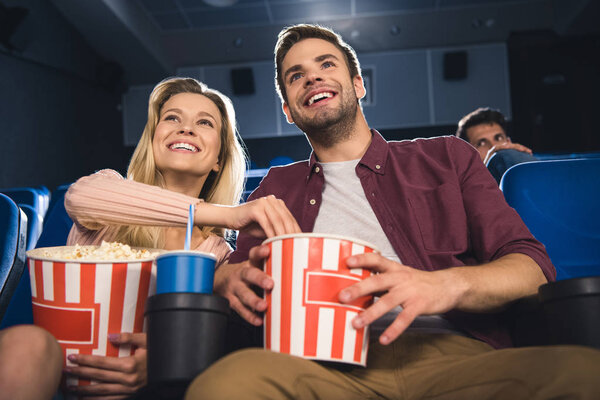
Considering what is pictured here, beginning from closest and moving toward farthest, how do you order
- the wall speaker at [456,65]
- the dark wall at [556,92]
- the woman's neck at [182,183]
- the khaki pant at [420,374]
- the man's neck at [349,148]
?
1. the khaki pant at [420,374]
2. the man's neck at [349,148]
3. the woman's neck at [182,183]
4. the dark wall at [556,92]
5. the wall speaker at [456,65]

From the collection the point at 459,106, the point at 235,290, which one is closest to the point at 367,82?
the point at 459,106

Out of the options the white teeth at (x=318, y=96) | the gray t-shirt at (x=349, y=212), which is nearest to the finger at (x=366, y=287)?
the gray t-shirt at (x=349, y=212)

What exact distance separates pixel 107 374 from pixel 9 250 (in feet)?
1.92

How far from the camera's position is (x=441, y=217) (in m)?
1.20

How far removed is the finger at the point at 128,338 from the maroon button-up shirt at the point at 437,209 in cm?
39

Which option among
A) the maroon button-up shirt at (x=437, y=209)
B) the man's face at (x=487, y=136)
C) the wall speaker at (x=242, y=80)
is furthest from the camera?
the wall speaker at (x=242, y=80)

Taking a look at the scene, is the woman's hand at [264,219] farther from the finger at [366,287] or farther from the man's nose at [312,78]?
the man's nose at [312,78]

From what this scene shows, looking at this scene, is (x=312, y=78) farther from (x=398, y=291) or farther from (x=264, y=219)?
(x=398, y=291)

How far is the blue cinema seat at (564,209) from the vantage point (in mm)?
1447

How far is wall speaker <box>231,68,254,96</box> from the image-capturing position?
6.64m

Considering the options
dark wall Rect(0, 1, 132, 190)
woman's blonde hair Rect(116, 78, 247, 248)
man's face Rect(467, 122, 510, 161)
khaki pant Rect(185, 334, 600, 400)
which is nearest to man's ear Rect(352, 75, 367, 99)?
woman's blonde hair Rect(116, 78, 247, 248)

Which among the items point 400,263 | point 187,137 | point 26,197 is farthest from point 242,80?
point 400,263

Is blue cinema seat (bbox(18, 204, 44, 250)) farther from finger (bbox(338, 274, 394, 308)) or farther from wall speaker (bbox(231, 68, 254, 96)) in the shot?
wall speaker (bbox(231, 68, 254, 96))

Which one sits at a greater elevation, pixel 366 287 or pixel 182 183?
pixel 182 183
